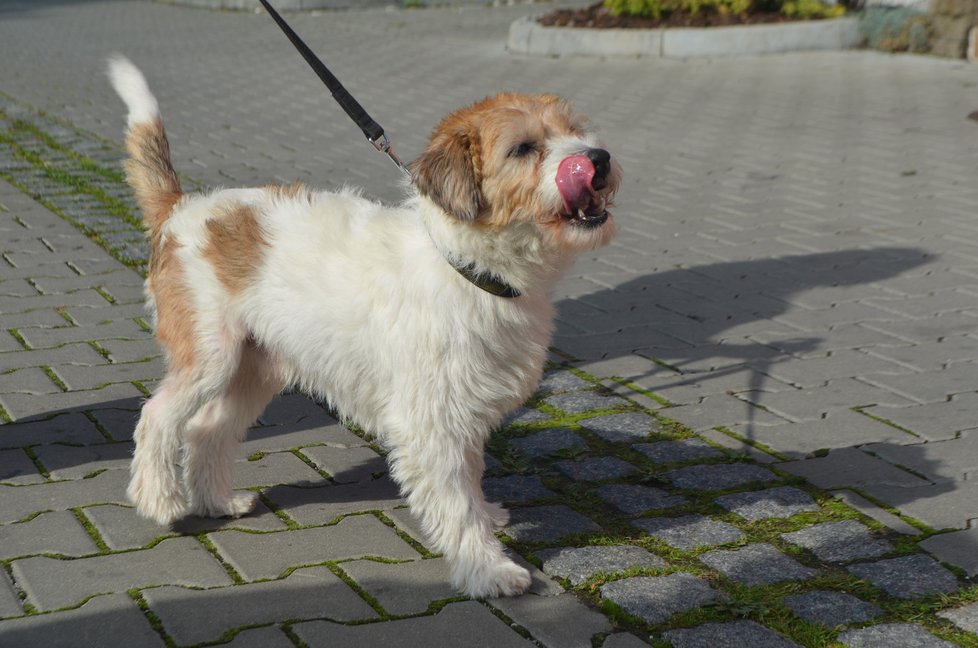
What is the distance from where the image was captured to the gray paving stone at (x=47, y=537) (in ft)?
12.9

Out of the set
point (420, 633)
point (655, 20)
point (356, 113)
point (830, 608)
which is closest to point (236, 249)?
point (356, 113)

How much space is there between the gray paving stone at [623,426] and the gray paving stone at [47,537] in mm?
2105

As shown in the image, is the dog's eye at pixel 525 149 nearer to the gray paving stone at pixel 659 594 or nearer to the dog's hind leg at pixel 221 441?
Answer: the dog's hind leg at pixel 221 441

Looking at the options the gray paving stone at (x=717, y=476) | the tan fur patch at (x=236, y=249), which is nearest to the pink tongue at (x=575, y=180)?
the tan fur patch at (x=236, y=249)

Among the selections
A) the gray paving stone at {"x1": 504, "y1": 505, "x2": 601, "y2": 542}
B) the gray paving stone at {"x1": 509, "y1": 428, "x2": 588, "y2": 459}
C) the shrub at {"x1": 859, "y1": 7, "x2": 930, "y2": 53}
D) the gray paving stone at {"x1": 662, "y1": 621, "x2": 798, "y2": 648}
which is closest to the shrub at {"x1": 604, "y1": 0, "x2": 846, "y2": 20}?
the shrub at {"x1": 859, "y1": 7, "x2": 930, "y2": 53}

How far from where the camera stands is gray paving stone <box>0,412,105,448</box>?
4.81 m

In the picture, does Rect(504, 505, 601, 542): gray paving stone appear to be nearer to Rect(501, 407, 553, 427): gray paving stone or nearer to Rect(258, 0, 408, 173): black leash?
Rect(501, 407, 553, 427): gray paving stone

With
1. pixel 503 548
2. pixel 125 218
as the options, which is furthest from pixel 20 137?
pixel 503 548

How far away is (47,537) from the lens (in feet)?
13.2

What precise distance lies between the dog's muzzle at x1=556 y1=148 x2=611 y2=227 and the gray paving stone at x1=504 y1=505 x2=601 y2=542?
1.19 meters

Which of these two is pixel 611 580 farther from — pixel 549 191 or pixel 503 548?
pixel 549 191

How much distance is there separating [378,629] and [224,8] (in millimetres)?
21378

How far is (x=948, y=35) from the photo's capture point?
48.1 feet

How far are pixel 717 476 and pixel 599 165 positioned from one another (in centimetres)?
160
